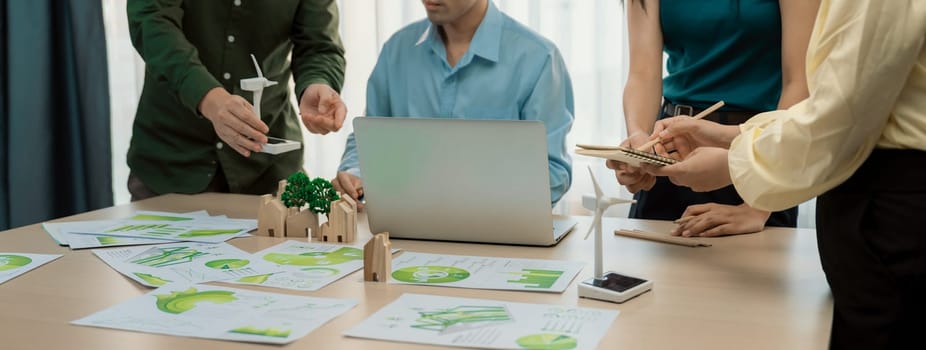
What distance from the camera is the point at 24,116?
290 cm

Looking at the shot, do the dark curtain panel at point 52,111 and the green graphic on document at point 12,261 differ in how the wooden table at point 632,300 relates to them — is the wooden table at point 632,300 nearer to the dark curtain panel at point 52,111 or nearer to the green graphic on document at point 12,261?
the green graphic on document at point 12,261

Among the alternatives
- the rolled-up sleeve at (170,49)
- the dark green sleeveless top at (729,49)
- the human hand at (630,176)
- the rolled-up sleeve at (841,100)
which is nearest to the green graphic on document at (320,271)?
the human hand at (630,176)

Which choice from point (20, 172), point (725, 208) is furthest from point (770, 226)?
point (20, 172)

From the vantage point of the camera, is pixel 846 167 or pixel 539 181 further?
pixel 539 181

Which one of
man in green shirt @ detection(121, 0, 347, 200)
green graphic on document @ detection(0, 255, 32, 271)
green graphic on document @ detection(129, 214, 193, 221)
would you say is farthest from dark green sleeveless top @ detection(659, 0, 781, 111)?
green graphic on document @ detection(0, 255, 32, 271)

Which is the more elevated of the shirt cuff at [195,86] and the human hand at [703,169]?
the shirt cuff at [195,86]

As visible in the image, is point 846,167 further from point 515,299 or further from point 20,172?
point 20,172

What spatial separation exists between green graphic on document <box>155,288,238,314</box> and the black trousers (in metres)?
0.75

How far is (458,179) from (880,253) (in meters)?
0.63

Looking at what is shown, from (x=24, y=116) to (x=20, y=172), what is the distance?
180 mm

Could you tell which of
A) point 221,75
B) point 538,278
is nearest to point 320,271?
point 538,278

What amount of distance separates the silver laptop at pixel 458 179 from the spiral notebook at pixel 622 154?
9cm

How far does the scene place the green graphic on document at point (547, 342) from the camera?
95 centimetres

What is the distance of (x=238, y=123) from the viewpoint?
1.74 m
